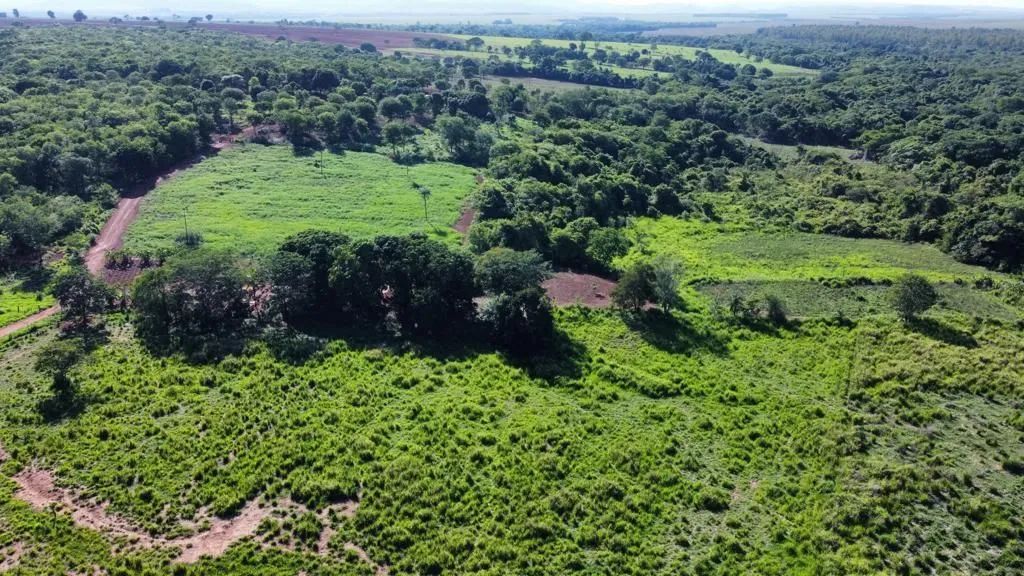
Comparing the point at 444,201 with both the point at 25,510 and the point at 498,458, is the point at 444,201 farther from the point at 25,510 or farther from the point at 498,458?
the point at 25,510

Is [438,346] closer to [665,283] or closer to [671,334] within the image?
[671,334]

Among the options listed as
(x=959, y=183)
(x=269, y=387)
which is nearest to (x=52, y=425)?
(x=269, y=387)

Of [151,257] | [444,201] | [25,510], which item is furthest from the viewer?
[444,201]

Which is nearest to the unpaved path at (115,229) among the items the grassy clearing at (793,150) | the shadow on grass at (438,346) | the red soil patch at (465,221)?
the shadow on grass at (438,346)

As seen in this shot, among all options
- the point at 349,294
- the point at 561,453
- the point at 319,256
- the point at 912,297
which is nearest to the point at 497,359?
the point at 561,453

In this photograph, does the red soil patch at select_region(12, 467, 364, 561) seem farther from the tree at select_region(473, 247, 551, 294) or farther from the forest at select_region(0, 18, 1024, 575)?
the tree at select_region(473, 247, 551, 294)
